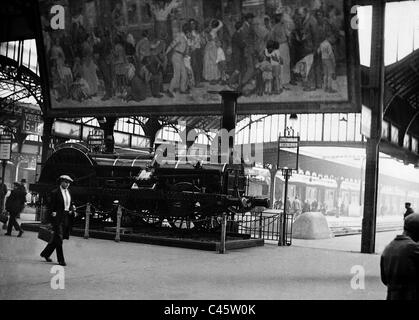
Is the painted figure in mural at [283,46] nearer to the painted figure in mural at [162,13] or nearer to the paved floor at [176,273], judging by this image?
the painted figure in mural at [162,13]

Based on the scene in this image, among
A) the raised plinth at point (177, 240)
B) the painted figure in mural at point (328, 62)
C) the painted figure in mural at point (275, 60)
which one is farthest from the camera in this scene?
the painted figure in mural at point (275, 60)

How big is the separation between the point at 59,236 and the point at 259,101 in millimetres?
7049

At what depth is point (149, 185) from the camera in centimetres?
1410

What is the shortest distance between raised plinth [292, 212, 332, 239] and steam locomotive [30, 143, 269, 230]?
16.5 ft

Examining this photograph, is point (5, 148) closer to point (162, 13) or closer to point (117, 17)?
point (117, 17)

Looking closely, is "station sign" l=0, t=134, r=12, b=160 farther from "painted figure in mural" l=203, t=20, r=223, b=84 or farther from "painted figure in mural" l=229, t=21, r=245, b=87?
"painted figure in mural" l=229, t=21, r=245, b=87

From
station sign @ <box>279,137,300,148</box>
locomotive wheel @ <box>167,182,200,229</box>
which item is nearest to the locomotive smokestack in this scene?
locomotive wheel @ <box>167,182,200,229</box>

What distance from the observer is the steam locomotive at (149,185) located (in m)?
13.2

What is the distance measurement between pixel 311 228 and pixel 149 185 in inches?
287

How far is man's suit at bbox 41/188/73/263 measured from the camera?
27.9ft

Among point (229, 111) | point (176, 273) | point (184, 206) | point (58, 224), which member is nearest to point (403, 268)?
point (176, 273)

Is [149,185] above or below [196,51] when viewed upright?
below

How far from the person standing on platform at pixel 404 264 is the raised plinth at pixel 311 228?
1465 centimetres

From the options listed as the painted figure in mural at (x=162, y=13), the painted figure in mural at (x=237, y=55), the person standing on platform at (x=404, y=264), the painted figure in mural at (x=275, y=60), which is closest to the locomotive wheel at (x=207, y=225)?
the painted figure in mural at (x=237, y=55)
